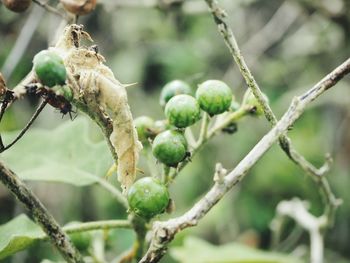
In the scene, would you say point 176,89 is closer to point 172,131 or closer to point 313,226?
point 172,131

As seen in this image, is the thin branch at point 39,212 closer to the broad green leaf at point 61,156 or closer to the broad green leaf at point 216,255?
the broad green leaf at point 61,156

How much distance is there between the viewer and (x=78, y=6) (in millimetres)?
1776

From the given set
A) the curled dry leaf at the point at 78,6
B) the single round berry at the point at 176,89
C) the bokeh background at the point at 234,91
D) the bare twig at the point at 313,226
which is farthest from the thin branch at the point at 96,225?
the bokeh background at the point at 234,91

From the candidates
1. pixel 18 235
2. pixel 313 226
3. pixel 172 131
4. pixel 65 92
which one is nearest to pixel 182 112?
Answer: pixel 172 131

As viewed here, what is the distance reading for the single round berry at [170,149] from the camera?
1541 millimetres

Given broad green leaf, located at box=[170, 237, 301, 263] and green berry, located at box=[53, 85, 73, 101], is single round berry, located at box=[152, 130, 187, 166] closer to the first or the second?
green berry, located at box=[53, 85, 73, 101]

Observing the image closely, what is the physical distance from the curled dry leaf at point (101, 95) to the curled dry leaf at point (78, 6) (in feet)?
1.29

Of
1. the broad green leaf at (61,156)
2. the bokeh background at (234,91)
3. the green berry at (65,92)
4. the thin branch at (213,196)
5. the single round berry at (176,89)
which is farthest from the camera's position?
the bokeh background at (234,91)

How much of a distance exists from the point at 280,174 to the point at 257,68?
92cm

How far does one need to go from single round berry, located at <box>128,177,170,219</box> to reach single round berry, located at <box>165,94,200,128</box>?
21cm

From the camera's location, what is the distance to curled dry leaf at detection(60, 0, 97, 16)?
1.77 metres

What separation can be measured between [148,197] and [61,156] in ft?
2.99

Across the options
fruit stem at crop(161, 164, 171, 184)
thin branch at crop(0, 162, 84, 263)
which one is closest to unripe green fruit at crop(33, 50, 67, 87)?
thin branch at crop(0, 162, 84, 263)

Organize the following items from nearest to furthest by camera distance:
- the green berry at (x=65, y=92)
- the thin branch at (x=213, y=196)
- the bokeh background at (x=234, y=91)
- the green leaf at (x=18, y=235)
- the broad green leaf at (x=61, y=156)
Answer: the thin branch at (x=213, y=196) → the green berry at (x=65, y=92) → the green leaf at (x=18, y=235) → the broad green leaf at (x=61, y=156) → the bokeh background at (x=234, y=91)
